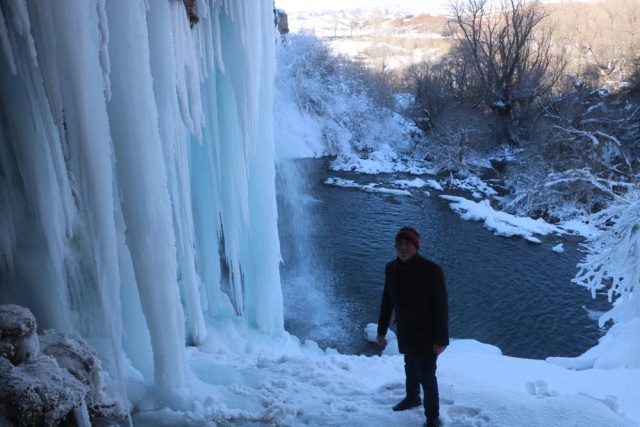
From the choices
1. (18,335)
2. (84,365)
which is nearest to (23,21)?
(18,335)

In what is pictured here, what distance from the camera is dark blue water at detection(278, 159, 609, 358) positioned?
8.41 metres

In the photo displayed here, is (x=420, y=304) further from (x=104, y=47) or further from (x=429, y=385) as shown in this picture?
(x=104, y=47)

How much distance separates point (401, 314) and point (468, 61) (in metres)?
24.7

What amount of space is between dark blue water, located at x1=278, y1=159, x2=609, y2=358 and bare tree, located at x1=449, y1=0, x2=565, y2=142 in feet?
33.3

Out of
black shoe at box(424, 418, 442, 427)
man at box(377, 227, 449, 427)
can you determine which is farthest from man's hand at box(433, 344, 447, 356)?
black shoe at box(424, 418, 442, 427)

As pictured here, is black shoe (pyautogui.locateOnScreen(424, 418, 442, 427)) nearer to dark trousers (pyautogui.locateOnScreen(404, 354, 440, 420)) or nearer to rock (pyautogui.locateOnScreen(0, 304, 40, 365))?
dark trousers (pyautogui.locateOnScreen(404, 354, 440, 420))

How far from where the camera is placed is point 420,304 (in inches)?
113

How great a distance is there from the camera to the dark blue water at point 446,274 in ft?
27.6

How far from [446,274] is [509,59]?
1724 centimetres

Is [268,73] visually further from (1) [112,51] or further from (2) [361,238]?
(2) [361,238]

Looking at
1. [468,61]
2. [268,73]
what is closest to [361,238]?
[268,73]

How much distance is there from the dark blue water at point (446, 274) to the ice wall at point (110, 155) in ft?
14.4

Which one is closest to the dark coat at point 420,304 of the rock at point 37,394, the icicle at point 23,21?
the rock at point 37,394

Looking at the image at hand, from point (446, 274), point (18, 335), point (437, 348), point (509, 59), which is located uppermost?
point (509, 59)
